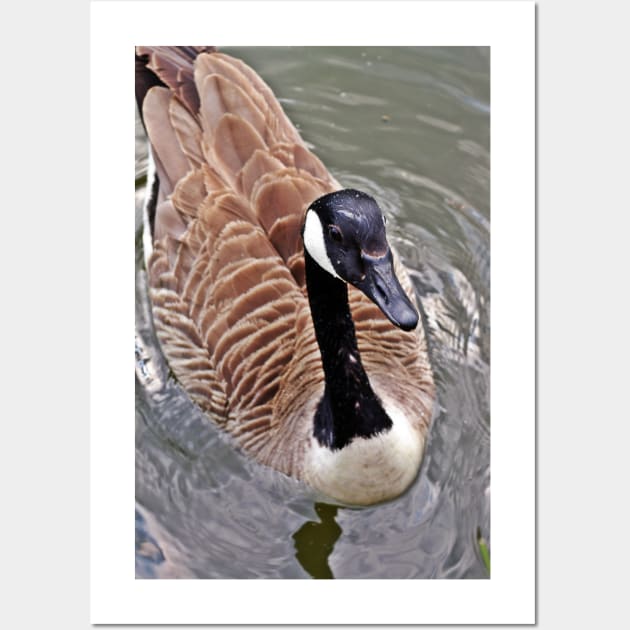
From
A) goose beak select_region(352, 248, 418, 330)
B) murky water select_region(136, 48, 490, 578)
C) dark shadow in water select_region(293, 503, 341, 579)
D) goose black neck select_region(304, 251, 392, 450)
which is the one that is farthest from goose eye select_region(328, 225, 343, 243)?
dark shadow in water select_region(293, 503, 341, 579)

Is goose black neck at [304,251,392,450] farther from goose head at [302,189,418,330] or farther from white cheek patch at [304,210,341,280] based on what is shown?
goose head at [302,189,418,330]

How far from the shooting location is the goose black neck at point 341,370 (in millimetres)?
4027

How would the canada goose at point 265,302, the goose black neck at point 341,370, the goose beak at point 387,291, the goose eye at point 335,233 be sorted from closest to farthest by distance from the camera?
1. the goose beak at point 387,291
2. the goose eye at point 335,233
3. the goose black neck at point 341,370
4. the canada goose at point 265,302

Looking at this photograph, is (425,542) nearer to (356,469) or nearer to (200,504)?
(356,469)

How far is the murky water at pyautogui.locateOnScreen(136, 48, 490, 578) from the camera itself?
13.6 feet

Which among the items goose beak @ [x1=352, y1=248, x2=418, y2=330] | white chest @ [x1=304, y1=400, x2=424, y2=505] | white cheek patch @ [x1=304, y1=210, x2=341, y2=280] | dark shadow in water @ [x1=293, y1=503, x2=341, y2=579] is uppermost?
white cheek patch @ [x1=304, y1=210, x2=341, y2=280]

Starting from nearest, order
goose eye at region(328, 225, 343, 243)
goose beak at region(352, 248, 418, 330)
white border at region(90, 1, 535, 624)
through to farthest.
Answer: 1. goose beak at region(352, 248, 418, 330)
2. goose eye at region(328, 225, 343, 243)
3. white border at region(90, 1, 535, 624)

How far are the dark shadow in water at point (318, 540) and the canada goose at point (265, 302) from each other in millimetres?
112

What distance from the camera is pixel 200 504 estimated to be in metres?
4.36

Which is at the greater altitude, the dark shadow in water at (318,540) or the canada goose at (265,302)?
the canada goose at (265,302)

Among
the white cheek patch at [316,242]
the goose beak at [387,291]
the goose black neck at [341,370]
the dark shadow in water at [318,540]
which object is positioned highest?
the white cheek patch at [316,242]

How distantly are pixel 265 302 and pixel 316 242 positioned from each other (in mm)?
664
